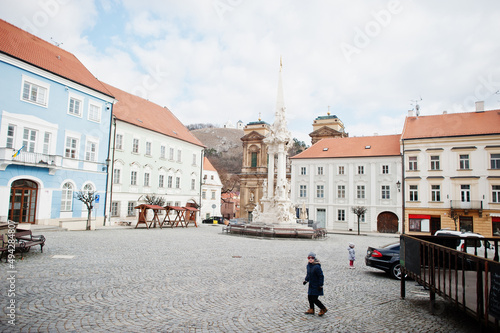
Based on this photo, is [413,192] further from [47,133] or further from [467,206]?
[47,133]

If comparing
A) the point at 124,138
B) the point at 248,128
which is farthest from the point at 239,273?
the point at 248,128

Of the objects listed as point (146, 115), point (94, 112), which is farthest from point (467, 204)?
point (94, 112)

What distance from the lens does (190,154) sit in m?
42.7

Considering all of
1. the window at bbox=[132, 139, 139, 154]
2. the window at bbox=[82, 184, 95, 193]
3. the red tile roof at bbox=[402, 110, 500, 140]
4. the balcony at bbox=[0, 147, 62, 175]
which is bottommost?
the window at bbox=[82, 184, 95, 193]

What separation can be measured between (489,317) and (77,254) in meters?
13.0

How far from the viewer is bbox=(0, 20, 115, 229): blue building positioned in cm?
2189

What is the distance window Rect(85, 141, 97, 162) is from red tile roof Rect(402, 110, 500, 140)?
30.9 metres

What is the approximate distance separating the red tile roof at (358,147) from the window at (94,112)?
24100mm

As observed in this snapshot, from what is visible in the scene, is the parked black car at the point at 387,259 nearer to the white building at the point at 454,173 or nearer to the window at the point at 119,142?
the white building at the point at 454,173

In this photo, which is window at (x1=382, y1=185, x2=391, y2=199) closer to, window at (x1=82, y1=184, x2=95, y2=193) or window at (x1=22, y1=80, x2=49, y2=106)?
window at (x1=82, y1=184, x2=95, y2=193)

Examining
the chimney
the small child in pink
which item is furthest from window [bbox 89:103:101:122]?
the chimney

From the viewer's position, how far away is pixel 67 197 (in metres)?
25.6

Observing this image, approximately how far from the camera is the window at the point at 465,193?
3347 centimetres

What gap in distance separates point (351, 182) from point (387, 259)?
29.7 metres
